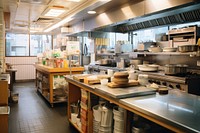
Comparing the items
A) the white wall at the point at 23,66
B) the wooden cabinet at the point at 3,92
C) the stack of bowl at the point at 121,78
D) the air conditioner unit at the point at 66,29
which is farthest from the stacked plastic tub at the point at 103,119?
the white wall at the point at 23,66

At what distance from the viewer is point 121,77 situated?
2.27 m

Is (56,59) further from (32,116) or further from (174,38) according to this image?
(174,38)

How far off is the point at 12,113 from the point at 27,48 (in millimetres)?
5829

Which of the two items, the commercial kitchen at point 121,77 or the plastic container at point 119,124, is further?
the plastic container at point 119,124

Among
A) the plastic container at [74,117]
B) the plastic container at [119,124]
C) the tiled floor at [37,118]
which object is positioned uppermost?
the plastic container at [119,124]

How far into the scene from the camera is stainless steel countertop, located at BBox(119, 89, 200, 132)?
120cm

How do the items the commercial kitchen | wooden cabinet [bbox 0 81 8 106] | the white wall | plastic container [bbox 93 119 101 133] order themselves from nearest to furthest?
the commercial kitchen, plastic container [bbox 93 119 101 133], wooden cabinet [bbox 0 81 8 106], the white wall

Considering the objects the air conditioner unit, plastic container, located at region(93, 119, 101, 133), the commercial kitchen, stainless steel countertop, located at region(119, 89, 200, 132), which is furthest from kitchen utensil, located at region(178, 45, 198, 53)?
the air conditioner unit

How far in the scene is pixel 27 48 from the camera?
959cm

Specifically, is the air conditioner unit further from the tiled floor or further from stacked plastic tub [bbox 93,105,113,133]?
stacked plastic tub [bbox 93,105,113,133]

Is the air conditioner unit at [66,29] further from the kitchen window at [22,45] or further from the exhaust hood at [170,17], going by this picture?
the exhaust hood at [170,17]

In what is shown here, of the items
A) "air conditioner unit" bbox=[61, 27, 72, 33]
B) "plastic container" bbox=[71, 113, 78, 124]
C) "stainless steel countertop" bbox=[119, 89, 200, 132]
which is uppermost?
"air conditioner unit" bbox=[61, 27, 72, 33]

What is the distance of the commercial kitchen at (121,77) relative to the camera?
6.09 feet

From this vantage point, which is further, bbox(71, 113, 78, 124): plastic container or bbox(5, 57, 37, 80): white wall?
bbox(5, 57, 37, 80): white wall
